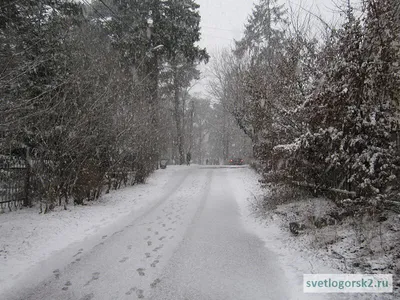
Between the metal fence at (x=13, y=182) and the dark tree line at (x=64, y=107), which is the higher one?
the dark tree line at (x=64, y=107)

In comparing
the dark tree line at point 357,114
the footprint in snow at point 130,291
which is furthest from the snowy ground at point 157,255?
the dark tree line at point 357,114

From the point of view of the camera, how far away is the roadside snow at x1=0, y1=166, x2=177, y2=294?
5.39m

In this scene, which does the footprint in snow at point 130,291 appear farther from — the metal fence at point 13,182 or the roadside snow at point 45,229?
the metal fence at point 13,182

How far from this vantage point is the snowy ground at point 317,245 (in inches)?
177

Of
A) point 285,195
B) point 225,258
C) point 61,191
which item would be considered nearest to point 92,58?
point 61,191

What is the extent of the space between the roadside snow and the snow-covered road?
0.32 meters

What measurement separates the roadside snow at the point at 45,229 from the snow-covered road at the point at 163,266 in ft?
1.04

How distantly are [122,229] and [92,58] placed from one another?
7.59 m

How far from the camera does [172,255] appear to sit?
18.7ft

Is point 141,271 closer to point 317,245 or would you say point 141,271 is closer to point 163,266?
point 163,266

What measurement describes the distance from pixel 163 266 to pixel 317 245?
2.80m

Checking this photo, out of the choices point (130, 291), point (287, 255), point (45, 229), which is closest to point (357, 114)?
point (287, 255)

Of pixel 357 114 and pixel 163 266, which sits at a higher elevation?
pixel 357 114

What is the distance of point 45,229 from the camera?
7.16m
